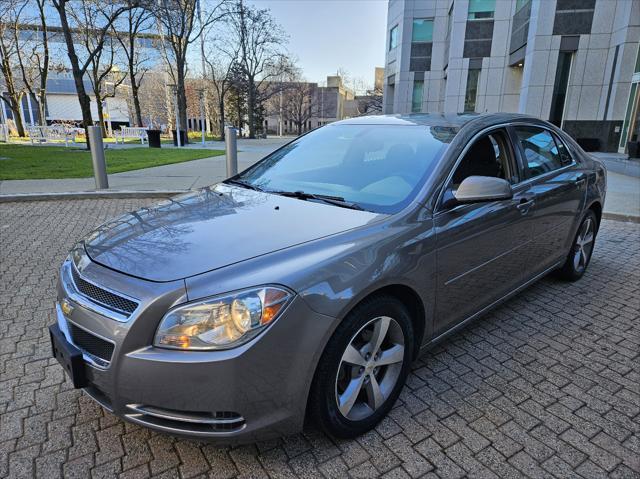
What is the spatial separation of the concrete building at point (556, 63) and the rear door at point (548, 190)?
17396mm

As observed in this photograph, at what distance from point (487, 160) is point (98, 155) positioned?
8360 millimetres

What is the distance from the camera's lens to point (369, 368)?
232 centimetres

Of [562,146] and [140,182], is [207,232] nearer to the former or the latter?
[562,146]

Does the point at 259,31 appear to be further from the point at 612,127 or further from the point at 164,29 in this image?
the point at 612,127

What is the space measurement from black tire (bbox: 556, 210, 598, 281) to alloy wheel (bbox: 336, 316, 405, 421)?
2890 millimetres

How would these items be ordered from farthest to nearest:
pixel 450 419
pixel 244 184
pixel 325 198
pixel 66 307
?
pixel 244 184, pixel 325 198, pixel 450 419, pixel 66 307

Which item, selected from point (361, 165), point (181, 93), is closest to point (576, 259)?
point (361, 165)

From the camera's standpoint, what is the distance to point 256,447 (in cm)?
226

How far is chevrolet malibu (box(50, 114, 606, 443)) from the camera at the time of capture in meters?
1.83

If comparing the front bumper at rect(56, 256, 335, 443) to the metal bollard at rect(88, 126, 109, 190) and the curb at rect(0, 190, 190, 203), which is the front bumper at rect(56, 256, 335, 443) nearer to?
the curb at rect(0, 190, 190, 203)

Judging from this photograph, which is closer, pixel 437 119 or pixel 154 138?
pixel 437 119

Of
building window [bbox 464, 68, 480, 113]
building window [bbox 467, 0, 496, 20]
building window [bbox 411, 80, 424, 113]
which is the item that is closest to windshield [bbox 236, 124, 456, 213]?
building window [bbox 464, 68, 480, 113]

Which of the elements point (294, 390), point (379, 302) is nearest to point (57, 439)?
point (294, 390)

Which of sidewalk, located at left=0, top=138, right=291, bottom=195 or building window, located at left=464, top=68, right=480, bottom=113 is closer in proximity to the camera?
sidewalk, located at left=0, top=138, right=291, bottom=195
